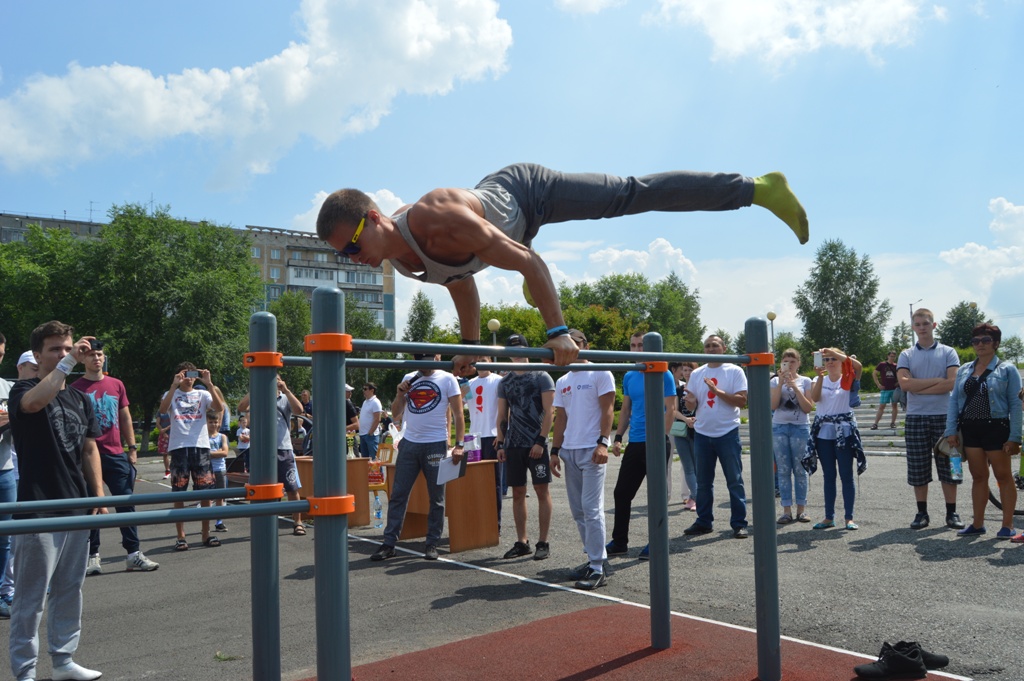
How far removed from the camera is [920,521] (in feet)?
24.6

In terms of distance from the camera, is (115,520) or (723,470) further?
(723,470)

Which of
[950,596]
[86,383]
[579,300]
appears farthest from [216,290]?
[579,300]

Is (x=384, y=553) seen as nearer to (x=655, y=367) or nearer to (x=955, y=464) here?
(x=655, y=367)

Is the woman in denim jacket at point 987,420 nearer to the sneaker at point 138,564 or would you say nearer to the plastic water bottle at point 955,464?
the plastic water bottle at point 955,464

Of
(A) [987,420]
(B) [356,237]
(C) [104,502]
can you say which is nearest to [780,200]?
(B) [356,237]

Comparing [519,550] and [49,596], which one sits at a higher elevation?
[49,596]

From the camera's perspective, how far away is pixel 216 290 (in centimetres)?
3541

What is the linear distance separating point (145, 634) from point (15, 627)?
1003mm

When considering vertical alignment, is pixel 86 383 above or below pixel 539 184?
below

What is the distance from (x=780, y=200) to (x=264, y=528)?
2799mm

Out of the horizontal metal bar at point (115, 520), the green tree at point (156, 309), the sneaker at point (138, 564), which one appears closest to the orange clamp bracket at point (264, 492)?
the horizontal metal bar at point (115, 520)

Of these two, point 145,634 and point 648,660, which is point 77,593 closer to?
point 145,634

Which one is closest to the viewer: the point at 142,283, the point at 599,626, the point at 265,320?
the point at 265,320

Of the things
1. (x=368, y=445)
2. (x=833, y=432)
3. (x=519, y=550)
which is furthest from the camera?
(x=368, y=445)
